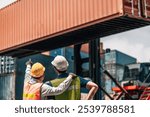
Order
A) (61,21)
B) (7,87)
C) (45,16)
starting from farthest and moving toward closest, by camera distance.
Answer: (7,87), (45,16), (61,21)

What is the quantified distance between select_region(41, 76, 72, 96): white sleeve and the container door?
20.4m

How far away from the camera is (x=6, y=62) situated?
29344mm

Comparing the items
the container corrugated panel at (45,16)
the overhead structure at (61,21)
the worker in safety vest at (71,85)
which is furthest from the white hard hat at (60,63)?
the container corrugated panel at (45,16)

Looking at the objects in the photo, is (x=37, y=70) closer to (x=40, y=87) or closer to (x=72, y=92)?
(x=40, y=87)

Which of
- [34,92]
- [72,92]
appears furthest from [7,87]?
[72,92]

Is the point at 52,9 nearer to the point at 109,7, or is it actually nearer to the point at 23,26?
the point at 23,26

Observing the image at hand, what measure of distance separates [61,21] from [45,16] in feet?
5.53

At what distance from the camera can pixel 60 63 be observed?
4305 mm

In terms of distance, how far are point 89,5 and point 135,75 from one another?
4201 mm

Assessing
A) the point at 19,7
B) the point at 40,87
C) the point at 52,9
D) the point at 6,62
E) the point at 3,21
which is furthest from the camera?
the point at 6,62

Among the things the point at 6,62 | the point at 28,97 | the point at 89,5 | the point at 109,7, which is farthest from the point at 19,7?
the point at 28,97

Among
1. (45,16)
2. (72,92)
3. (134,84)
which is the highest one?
(45,16)

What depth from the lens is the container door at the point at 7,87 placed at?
969 inches

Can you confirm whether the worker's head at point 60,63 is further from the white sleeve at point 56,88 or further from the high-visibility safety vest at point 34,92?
the high-visibility safety vest at point 34,92
